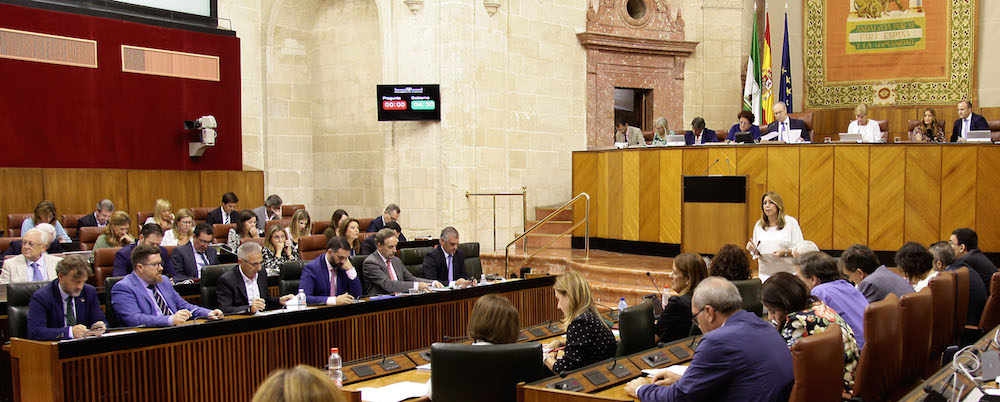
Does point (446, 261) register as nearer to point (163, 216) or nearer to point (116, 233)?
point (116, 233)

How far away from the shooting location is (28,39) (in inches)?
391

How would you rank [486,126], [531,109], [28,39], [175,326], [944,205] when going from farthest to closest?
[531,109], [486,126], [28,39], [944,205], [175,326]

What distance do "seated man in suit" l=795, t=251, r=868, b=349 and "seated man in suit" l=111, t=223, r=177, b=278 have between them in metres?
4.82

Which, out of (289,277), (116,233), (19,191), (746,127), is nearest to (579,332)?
(289,277)

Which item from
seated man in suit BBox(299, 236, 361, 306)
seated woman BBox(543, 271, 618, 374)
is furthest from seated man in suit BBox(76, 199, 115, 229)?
seated woman BBox(543, 271, 618, 374)

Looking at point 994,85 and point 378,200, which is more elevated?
point 994,85

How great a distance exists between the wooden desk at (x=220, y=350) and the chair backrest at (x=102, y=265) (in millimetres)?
2217

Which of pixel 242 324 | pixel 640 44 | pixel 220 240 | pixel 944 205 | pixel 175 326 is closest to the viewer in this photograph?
pixel 175 326

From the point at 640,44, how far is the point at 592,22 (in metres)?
0.98

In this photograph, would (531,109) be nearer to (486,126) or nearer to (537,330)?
(486,126)

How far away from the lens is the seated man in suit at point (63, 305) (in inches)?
184

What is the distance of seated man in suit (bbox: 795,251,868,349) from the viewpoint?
4.22m

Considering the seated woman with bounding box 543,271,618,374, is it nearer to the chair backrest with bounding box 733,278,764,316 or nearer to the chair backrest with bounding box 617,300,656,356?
the chair backrest with bounding box 617,300,656,356

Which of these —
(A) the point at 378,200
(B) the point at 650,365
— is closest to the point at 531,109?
(A) the point at 378,200
